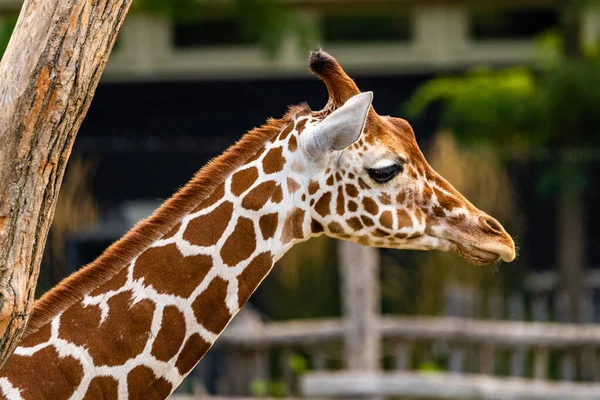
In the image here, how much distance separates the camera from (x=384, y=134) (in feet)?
10.0

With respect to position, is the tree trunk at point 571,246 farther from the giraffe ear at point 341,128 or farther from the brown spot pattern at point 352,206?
the giraffe ear at point 341,128

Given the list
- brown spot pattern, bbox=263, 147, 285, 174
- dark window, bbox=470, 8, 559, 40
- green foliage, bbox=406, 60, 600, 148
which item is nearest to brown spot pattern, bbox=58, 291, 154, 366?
brown spot pattern, bbox=263, 147, 285, 174

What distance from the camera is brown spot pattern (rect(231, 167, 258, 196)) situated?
9.82 ft

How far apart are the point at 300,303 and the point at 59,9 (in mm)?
5906

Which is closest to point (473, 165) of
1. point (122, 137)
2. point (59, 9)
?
point (122, 137)

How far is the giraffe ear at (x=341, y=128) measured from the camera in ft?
9.29

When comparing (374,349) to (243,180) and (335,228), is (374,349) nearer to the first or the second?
(335,228)

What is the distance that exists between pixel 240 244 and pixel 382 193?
47 centimetres

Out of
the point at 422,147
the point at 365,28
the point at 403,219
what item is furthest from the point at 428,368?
the point at 365,28

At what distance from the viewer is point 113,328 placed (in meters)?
2.84

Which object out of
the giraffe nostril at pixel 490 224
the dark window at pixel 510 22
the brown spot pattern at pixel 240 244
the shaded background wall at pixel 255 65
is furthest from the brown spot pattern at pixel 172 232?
the dark window at pixel 510 22

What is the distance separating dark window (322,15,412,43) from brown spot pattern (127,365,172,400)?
9129 millimetres

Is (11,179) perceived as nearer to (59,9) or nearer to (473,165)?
(59,9)

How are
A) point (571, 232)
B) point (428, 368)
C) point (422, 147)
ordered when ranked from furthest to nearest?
point (422, 147), point (571, 232), point (428, 368)
